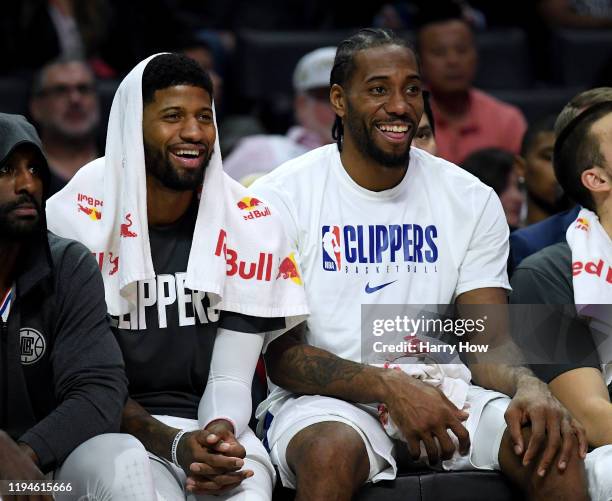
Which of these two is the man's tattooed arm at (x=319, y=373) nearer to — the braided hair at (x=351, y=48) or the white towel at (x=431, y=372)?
the white towel at (x=431, y=372)

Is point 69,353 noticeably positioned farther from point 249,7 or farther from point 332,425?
point 249,7

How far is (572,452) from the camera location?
345 cm

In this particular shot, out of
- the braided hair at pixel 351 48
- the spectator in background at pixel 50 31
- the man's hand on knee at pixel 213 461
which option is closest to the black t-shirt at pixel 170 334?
the man's hand on knee at pixel 213 461

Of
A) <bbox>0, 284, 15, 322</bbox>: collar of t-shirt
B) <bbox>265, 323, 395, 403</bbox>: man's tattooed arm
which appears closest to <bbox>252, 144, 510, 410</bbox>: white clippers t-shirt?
<bbox>265, 323, 395, 403</bbox>: man's tattooed arm

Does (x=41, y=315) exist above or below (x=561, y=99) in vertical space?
below

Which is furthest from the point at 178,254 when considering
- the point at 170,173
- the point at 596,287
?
the point at 596,287

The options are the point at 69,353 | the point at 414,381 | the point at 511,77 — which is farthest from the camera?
the point at 511,77

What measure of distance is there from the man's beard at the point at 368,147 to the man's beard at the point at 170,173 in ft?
1.80

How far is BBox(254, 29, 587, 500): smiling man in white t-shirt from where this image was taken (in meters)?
3.49

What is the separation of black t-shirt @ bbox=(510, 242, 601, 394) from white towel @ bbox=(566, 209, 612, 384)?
0.11 feet

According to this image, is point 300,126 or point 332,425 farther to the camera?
point 300,126

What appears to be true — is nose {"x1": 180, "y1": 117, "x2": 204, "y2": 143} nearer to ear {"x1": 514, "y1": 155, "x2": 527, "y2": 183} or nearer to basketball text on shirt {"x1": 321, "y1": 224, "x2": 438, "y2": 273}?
basketball text on shirt {"x1": 321, "y1": 224, "x2": 438, "y2": 273}

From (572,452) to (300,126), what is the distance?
3478mm

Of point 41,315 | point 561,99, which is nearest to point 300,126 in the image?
point 561,99
